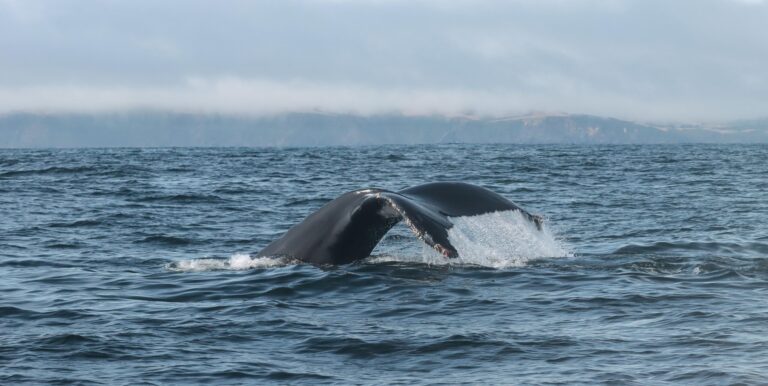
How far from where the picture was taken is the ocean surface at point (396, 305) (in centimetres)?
727

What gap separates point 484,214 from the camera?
953 centimetres

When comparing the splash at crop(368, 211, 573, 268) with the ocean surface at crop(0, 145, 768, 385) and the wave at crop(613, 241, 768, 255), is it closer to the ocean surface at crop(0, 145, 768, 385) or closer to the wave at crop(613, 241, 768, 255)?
the ocean surface at crop(0, 145, 768, 385)

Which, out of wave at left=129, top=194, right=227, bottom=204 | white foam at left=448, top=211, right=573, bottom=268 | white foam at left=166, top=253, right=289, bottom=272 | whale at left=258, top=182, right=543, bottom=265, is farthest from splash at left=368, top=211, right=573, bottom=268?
wave at left=129, top=194, right=227, bottom=204

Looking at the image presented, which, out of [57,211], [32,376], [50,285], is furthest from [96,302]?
[57,211]

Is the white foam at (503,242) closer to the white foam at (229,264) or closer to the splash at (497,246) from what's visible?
→ the splash at (497,246)

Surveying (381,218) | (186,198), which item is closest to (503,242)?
(381,218)

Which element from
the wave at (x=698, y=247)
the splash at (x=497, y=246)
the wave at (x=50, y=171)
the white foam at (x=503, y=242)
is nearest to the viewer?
the white foam at (x=503, y=242)

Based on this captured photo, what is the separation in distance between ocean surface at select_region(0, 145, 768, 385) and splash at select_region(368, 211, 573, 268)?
0.03m

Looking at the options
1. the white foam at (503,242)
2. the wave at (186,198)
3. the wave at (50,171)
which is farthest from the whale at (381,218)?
the wave at (50,171)

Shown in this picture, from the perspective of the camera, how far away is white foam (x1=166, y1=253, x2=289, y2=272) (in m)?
11.5

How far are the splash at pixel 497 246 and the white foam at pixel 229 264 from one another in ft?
3.85

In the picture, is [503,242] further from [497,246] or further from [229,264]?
[229,264]

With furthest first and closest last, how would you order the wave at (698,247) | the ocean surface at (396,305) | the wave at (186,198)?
the wave at (186,198)
the wave at (698,247)
the ocean surface at (396,305)

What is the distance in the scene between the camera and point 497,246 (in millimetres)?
11578
